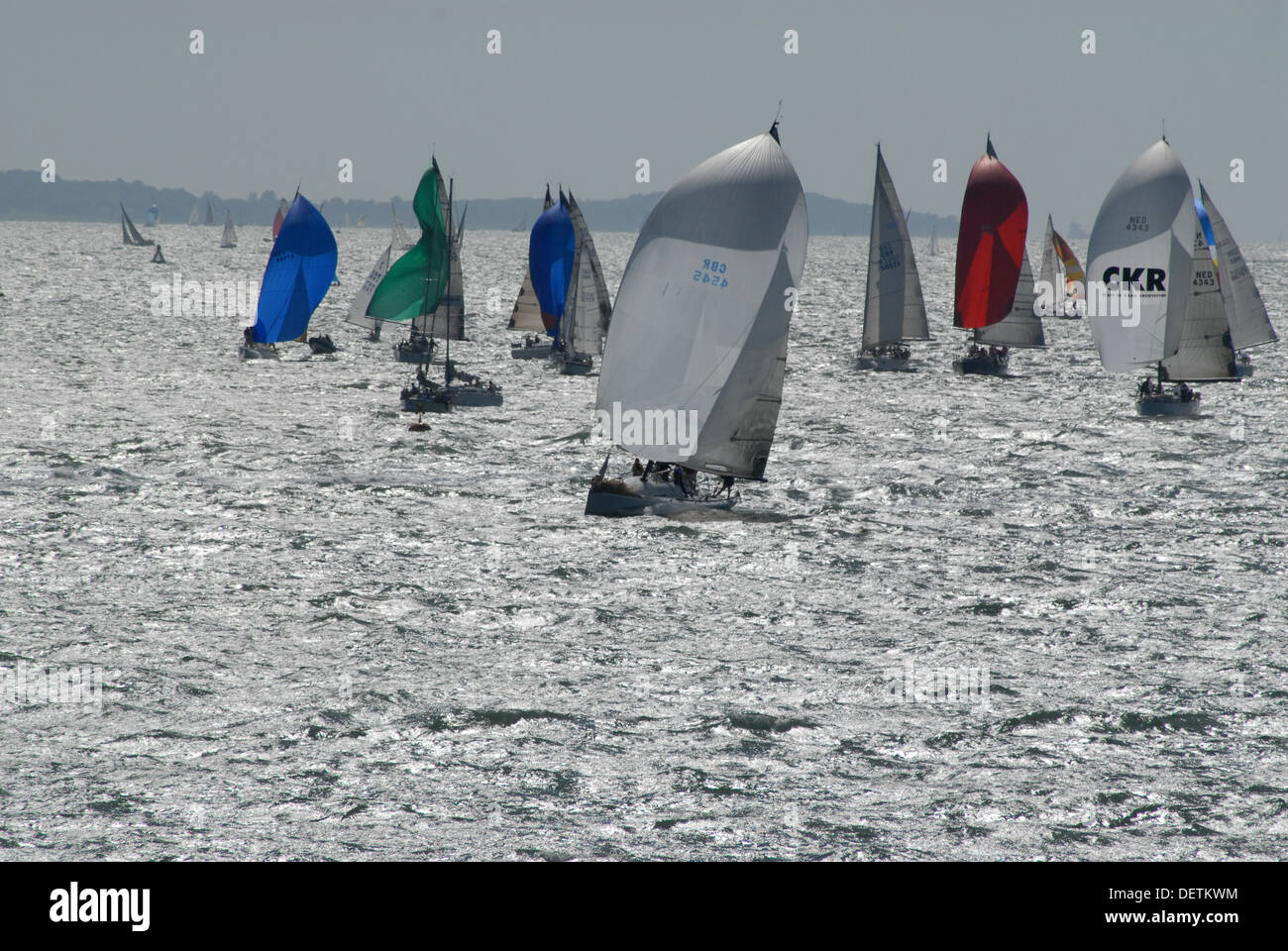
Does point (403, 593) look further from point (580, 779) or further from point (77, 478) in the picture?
point (77, 478)

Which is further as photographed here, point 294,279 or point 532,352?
point 532,352

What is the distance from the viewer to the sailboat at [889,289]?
55.3m

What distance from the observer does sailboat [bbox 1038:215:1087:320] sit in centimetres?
7869

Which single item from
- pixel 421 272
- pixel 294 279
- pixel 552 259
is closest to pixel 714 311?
pixel 552 259

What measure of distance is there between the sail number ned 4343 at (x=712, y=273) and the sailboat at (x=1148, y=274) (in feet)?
75.9

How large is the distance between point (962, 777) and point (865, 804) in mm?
1559

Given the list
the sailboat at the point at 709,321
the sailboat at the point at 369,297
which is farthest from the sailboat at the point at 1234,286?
the sailboat at the point at 369,297

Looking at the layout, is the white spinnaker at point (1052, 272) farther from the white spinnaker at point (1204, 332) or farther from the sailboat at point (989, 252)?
the white spinnaker at point (1204, 332)

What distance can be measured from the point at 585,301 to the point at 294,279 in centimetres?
1404

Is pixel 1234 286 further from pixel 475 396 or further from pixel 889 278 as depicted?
pixel 475 396

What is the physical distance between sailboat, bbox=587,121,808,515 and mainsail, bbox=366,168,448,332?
21813mm

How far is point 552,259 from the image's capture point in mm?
56000

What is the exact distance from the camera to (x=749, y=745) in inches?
662

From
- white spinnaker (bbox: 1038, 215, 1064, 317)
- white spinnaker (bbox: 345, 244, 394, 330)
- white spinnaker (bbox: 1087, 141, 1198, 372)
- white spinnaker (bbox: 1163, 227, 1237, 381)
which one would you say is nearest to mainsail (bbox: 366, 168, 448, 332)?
white spinnaker (bbox: 345, 244, 394, 330)
